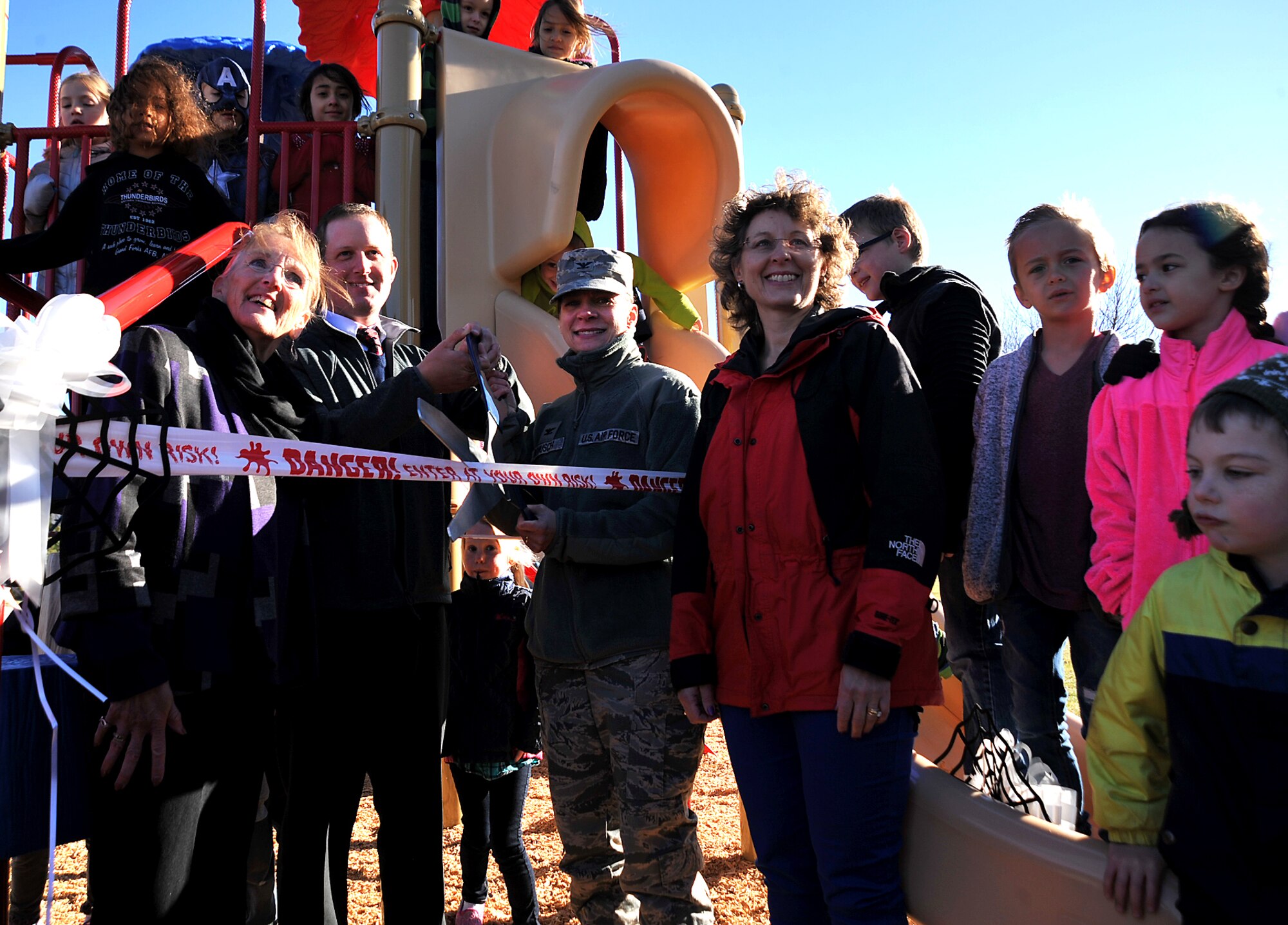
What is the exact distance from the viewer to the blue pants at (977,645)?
9.89 ft

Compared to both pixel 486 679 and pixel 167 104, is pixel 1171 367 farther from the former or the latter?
pixel 167 104

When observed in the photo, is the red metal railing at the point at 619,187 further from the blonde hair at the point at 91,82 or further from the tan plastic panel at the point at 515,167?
the blonde hair at the point at 91,82

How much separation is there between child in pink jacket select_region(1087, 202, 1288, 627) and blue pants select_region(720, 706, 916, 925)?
67 cm

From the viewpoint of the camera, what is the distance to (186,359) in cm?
202

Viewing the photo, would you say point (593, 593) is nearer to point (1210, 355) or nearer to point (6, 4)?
point (1210, 355)

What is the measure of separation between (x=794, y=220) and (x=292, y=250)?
49.4 inches

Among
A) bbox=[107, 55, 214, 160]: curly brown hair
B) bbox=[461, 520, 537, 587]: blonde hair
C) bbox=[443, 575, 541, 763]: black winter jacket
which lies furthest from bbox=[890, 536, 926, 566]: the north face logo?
bbox=[107, 55, 214, 160]: curly brown hair

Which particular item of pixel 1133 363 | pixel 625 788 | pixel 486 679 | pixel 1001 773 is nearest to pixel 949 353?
pixel 1133 363

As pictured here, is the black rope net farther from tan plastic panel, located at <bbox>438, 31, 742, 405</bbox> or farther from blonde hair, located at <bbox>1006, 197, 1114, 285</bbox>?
tan plastic panel, located at <bbox>438, 31, 742, 405</bbox>

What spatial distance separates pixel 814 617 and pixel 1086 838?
0.67 metres

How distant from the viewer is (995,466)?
2.62m

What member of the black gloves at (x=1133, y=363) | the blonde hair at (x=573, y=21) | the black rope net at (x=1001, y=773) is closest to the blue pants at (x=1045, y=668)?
the black rope net at (x=1001, y=773)

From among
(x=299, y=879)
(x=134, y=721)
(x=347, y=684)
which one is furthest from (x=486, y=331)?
(x=299, y=879)

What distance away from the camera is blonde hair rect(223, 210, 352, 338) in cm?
230
